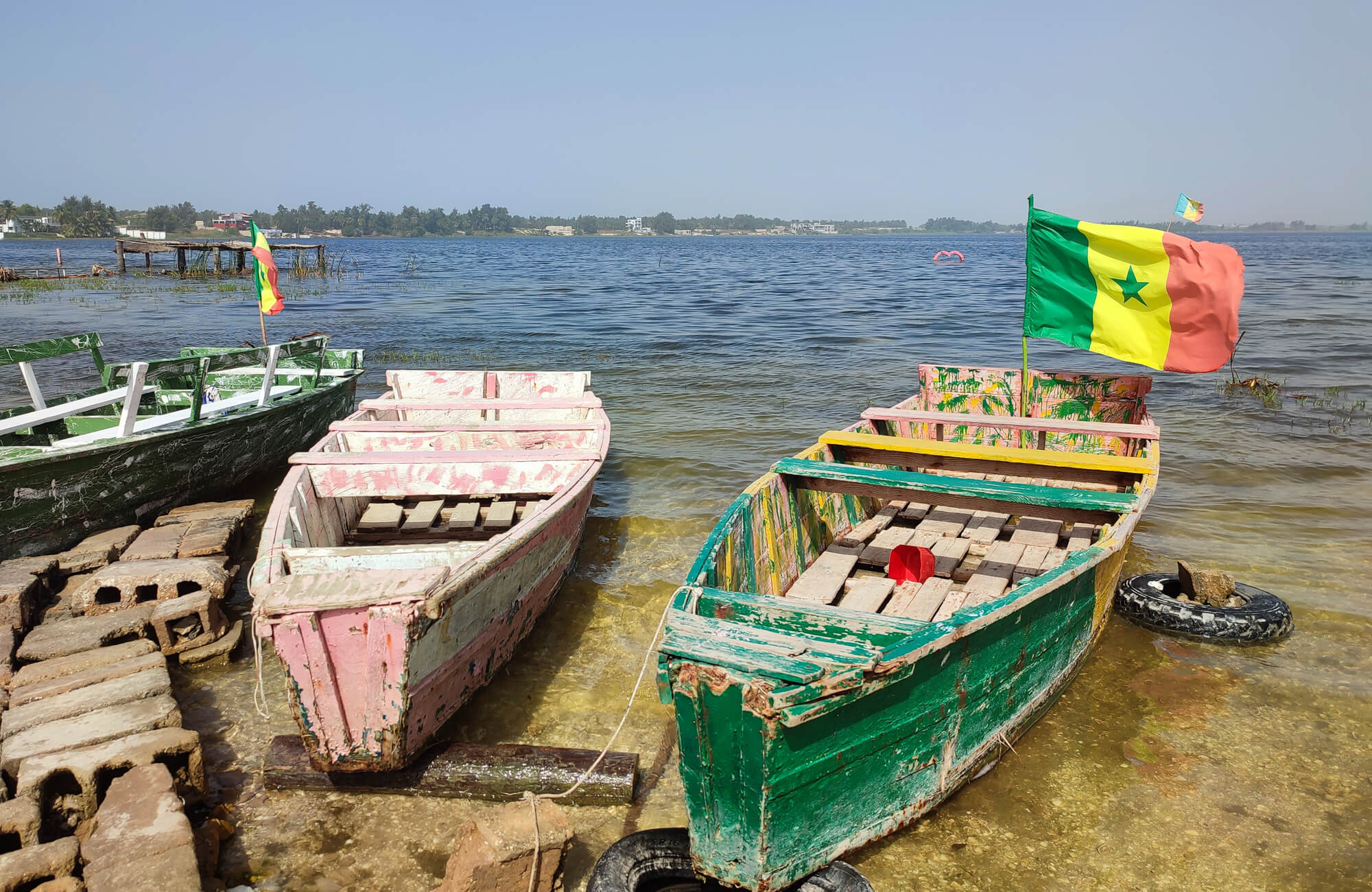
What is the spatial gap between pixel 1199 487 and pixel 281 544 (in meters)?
9.85

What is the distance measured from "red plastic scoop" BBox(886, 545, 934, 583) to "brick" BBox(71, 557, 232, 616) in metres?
4.62

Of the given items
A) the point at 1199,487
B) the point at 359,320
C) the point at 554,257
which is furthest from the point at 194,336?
the point at 554,257

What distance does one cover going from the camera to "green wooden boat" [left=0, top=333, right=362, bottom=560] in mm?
6434

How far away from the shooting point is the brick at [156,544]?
20.6ft

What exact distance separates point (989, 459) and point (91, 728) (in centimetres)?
576

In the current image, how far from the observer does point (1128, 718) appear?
17.1 feet

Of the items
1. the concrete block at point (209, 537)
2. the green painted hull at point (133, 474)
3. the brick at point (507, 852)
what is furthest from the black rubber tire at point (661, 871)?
the green painted hull at point (133, 474)

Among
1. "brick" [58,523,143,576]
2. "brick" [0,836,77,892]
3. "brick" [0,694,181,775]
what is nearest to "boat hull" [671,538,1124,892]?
"brick" [0,836,77,892]

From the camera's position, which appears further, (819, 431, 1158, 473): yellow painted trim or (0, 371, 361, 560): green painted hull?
(0, 371, 361, 560): green painted hull

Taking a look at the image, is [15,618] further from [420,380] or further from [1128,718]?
[1128,718]

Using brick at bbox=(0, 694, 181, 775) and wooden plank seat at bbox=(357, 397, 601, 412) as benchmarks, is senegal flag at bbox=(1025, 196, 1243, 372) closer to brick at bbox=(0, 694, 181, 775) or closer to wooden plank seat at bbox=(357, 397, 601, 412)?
wooden plank seat at bbox=(357, 397, 601, 412)

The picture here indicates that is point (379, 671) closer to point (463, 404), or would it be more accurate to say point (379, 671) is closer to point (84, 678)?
point (84, 678)

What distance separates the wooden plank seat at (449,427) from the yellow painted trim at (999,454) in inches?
88.4

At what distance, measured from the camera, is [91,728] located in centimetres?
412
